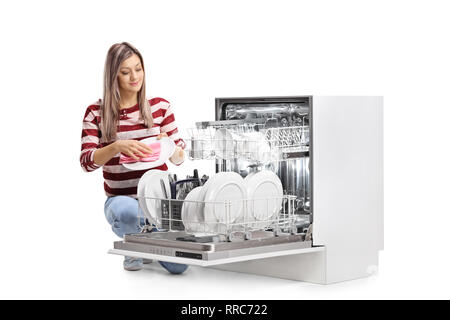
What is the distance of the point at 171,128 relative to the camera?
6.61m

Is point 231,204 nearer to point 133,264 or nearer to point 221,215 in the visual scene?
point 221,215

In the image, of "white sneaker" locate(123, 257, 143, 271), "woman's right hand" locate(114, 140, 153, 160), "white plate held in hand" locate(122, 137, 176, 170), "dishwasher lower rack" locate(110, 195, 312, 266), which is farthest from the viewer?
"white sneaker" locate(123, 257, 143, 271)

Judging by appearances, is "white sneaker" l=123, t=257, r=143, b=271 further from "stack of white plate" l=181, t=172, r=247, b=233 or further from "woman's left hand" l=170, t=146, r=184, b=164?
"stack of white plate" l=181, t=172, r=247, b=233

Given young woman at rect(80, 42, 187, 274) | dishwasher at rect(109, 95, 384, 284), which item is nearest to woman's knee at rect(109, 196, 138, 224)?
young woman at rect(80, 42, 187, 274)

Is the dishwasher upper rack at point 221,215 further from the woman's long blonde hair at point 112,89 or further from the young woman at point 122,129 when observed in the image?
the woman's long blonde hair at point 112,89

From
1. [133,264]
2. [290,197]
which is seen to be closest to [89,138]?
[133,264]

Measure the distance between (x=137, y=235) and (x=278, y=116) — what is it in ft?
4.33

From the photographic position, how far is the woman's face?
6344 mm

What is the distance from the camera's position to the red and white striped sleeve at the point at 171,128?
6.59m

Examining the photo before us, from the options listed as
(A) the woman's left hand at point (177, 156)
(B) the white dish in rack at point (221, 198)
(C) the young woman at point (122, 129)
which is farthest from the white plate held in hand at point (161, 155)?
(B) the white dish in rack at point (221, 198)

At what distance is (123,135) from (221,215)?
3.82 ft

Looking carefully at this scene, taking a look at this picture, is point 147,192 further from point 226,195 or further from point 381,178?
point 381,178

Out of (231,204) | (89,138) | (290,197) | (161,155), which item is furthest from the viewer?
(89,138)

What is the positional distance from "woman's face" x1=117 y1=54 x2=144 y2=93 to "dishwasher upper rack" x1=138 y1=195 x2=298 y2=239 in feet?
3.08
